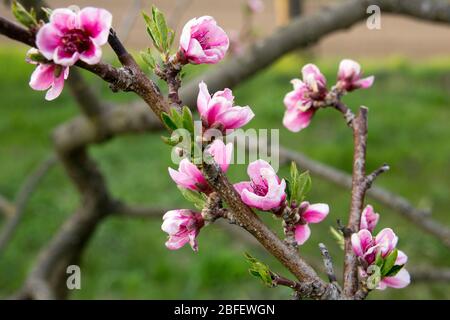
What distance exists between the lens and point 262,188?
89cm

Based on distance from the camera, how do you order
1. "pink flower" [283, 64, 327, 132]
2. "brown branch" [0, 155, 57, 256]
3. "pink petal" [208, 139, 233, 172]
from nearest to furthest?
"pink petal" [208, 139, 233, 172], "pink flower" [283, 64, 327, 132], "brown branch" [0, 155, 57, 256]

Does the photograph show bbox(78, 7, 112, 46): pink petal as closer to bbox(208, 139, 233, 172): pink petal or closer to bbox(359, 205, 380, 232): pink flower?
bbox(208, 139, 233, 172): pink petal

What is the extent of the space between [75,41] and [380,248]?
48 cm

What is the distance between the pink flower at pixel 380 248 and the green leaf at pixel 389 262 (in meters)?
0.01

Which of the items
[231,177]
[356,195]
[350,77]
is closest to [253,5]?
[231,177]

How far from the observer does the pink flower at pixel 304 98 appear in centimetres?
114

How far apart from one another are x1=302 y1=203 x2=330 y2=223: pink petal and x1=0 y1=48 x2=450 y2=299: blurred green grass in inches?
80.0

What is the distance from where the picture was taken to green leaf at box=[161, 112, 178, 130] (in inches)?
30.5

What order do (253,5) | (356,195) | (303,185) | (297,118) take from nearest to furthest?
(303,185) → (356,195) → (297,118) → (253,5)

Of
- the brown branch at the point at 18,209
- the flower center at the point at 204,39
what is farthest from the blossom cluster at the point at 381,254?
the brown branch at the point at 18,209

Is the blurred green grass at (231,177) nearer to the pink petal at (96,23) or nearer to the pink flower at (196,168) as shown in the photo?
the pink flower at (196,168)

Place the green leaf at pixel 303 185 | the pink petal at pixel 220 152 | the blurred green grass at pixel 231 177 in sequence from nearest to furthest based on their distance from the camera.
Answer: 1. the pink petal at pixel 220 152
2. the green leaf at pixel 303 185
3. the blurred green grass at pixel 231 177

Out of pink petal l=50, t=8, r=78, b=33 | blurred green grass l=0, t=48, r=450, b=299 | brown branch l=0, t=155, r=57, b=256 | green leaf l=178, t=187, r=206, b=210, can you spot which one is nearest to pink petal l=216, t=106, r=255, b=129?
green leaf l=178, t=187, r=206, b=210

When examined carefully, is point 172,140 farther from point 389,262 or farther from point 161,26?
point 389,262
